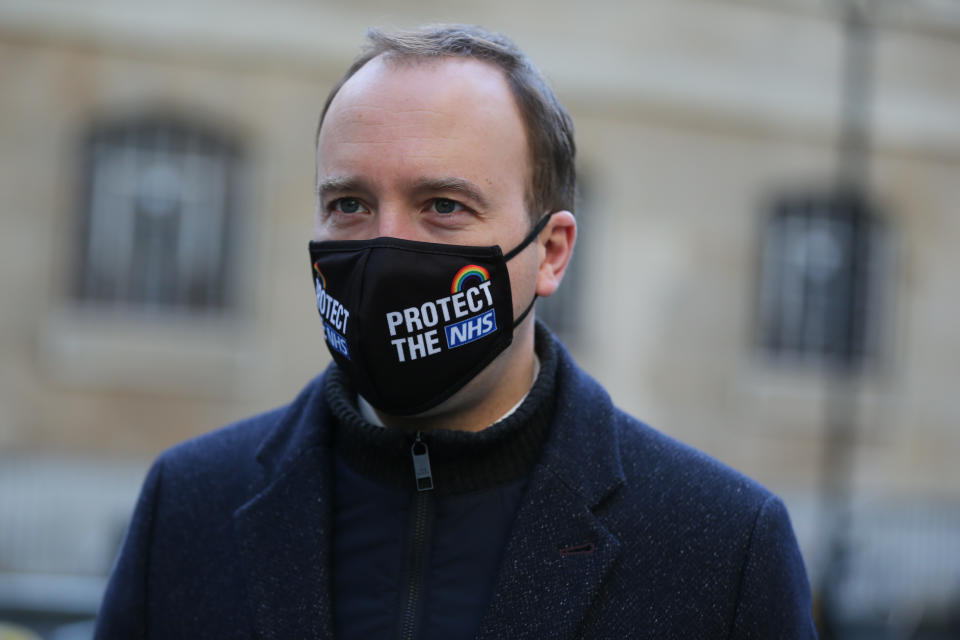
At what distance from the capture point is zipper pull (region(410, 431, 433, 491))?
2080 millimetres

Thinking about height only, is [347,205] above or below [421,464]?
above

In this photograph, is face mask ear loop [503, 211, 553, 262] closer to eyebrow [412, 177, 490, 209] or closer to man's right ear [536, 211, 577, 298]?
man's right ear [536, 211, 577, 298]

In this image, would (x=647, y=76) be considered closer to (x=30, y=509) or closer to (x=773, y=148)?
(x=773, y=148)

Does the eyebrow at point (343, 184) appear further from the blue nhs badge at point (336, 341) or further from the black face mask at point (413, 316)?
the blue nhs badge at point (336, 341)

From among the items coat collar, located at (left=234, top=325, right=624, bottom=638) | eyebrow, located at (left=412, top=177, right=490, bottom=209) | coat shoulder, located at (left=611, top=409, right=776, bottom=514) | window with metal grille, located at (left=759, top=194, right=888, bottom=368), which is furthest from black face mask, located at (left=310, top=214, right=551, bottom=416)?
window with metal grille, located at (left=759, top=194, right=888, bottom=368)

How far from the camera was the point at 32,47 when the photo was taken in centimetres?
1178

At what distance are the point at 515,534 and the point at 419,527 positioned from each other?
18 centimetres

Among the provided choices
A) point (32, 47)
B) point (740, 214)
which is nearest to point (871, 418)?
point (740, 214)

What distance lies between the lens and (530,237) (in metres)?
2.24

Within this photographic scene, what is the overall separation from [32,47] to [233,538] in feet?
36.0

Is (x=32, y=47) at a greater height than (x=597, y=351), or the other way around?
(x=32, y=47)

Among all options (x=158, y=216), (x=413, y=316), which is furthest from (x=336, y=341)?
(x=158, y=216)

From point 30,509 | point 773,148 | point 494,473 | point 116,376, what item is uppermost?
point 773,148

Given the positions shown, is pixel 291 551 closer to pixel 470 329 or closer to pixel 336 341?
pixel 336 341
